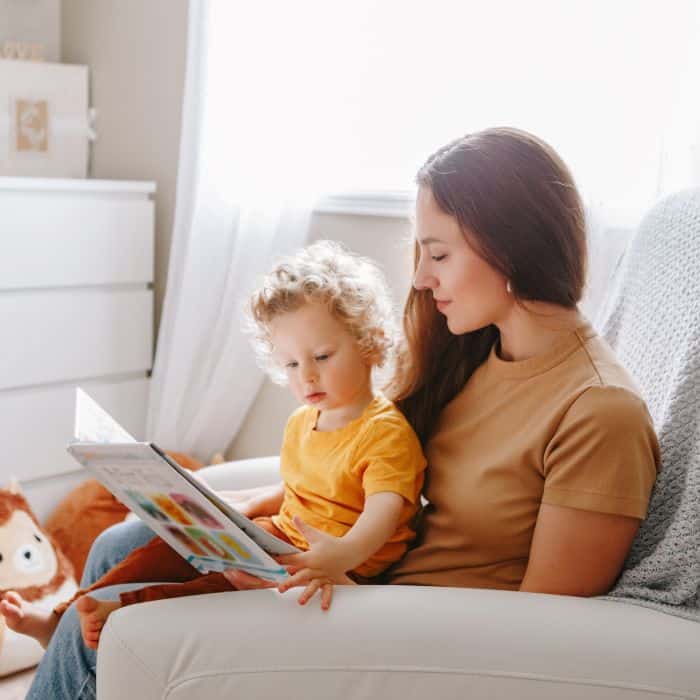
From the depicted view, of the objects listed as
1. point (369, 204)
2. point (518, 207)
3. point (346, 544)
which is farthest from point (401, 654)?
point (369, 204)

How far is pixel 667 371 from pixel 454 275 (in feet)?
0.98

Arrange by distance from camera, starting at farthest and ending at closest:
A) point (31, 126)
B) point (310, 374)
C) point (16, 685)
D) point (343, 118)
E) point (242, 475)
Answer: point (31, 126) < point (343, 118) < point (16, 685) < point (242, 475) < point (310, 374)

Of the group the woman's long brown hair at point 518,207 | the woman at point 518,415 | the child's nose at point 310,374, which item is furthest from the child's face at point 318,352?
the woman's long brown hair at point 518,207

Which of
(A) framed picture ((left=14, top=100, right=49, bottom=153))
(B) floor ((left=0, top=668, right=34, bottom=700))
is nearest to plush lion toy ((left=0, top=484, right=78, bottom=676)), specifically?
(B) floor ((left=0, top=668, right=34, bottom=700))

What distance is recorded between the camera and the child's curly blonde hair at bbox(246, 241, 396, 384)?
1.49 metres

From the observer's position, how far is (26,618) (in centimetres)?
146

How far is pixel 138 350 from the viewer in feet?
9.53

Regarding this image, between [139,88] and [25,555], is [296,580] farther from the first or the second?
[139,88]

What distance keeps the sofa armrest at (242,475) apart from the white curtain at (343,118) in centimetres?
63

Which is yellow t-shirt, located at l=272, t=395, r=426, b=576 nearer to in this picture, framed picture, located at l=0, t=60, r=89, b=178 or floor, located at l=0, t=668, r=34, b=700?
floor, located at l=0, t=668, r=34, b=700

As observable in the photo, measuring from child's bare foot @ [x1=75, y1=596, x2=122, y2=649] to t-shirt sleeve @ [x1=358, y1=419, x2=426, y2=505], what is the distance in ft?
1.21

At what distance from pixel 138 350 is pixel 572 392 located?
73.9 inches

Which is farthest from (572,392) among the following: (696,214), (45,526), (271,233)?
(45,526)

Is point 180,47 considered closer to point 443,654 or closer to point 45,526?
point 45,526
